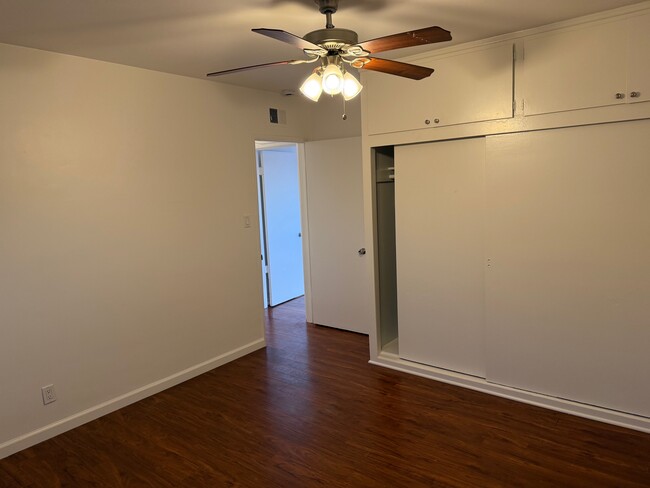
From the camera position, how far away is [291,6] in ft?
7.29

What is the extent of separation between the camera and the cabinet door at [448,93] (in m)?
2.92

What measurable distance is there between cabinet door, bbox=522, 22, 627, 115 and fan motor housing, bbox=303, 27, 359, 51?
1.38 metres

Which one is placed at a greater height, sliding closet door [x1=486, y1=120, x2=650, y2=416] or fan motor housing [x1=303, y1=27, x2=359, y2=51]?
fan motor housing [x1=303, y1=27, x2=359, y2=51]

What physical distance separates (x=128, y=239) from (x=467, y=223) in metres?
2.45

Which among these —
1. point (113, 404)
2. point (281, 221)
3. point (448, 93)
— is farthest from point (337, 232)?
point (113, 404)

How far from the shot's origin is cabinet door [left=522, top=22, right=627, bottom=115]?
2533 millimetres

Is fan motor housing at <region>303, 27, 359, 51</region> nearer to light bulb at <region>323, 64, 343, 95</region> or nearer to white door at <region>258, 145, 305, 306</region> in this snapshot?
light bulb at <region>323, 64, 343, 95</region>

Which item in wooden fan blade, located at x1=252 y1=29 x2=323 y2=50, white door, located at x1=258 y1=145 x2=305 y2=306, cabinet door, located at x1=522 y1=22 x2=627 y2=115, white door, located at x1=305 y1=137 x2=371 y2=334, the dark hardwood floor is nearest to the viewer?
wooden fan blade, located at x1=252 y1=29 x2=323 y2=50

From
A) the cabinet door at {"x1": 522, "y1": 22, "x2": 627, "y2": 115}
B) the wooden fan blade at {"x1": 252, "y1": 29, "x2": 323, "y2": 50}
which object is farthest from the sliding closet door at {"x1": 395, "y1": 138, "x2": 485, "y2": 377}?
the wooden fan blade at {"x1": 252, "y1": 29, "x2": 323, "y2": 50}

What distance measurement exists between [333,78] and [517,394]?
8.10 ft

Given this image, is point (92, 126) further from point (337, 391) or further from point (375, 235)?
point (337, 391)

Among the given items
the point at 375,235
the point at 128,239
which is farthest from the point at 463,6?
the point at 128,239

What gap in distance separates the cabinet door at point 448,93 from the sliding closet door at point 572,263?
0.83 ft

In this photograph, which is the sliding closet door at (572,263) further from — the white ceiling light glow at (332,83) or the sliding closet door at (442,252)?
the white ceiling light glow at (332,83)
